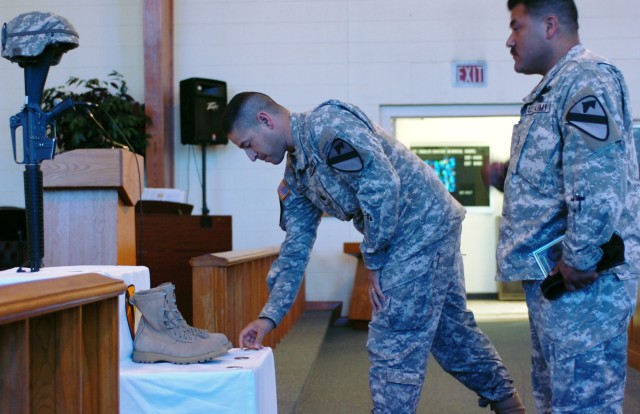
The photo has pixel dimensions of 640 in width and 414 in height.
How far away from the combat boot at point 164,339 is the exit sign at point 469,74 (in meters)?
5.03

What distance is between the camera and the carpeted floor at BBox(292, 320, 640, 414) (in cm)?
371

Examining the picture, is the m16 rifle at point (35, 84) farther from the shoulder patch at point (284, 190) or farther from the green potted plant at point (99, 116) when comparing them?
the green potted plant at point (99, 116)

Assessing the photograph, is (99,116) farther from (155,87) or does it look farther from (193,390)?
(193,390)

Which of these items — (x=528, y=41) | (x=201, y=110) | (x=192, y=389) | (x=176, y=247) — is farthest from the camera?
(x=201, y=110)

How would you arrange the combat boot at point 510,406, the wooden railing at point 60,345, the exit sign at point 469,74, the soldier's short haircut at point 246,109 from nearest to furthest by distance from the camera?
the wooden railing at point 60,345
the soldier's short haircut at point 246,109
the combat boot at point 510,406
the exit sign at point 469,74

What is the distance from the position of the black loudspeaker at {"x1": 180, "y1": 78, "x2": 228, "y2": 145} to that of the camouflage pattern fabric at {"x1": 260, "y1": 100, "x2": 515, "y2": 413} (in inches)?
153

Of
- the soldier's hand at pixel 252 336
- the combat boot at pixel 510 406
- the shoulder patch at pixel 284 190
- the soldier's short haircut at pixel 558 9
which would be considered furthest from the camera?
the combat boot at pixel 510 406

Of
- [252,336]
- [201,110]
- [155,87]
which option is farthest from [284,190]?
[155,87]

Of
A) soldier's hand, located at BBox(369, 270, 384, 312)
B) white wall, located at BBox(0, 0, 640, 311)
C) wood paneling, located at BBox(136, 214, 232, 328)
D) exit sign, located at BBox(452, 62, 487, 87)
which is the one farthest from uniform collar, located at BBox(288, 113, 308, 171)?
exit sign, located at BBox(452, 62, 487, 87)

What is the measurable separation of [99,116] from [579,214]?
4776mm

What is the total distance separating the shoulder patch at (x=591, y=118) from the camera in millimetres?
1830

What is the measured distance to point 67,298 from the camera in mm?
1053

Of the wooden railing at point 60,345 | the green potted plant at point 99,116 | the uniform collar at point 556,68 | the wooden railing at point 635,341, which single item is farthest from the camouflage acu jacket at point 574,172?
the green potted plant at point 99,116

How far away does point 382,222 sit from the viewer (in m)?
2.24
